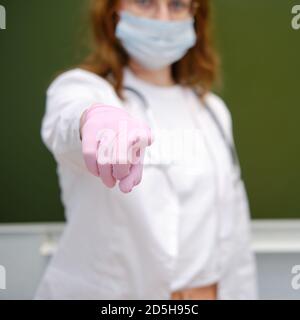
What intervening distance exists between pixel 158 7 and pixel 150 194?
287mm

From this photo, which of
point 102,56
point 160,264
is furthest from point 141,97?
point 160,264

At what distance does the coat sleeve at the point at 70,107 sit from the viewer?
461 mm

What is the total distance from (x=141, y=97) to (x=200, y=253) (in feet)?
0.85

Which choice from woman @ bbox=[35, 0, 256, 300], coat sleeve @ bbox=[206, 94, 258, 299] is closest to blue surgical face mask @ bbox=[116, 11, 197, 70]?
woman @ bbox=[35, 0, 256, 300]

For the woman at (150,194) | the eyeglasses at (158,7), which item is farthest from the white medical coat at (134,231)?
the eyeglasses at (158,7)

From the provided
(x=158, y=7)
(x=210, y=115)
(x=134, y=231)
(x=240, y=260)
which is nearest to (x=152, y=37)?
(x=158, y=7)

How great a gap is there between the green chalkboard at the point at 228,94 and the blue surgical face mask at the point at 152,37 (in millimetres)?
194

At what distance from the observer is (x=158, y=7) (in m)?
0.62

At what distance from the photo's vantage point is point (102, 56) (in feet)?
2.17

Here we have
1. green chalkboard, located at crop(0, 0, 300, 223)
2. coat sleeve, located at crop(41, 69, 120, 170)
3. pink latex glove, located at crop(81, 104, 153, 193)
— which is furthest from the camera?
green chalkboard, located at crop(0, 0, 300, 223)

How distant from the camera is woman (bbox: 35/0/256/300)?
590mm

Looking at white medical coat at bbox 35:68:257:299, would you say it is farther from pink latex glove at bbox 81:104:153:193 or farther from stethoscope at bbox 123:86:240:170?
pink latex glove at bbox 81:104:153:193
